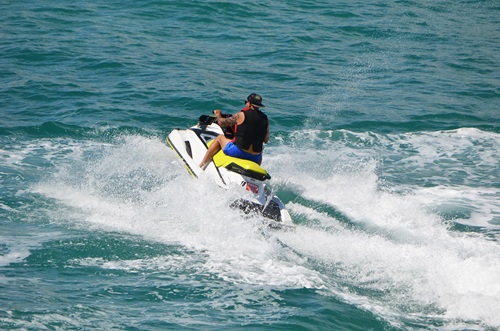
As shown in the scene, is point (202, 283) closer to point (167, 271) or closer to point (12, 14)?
point (167, 271)

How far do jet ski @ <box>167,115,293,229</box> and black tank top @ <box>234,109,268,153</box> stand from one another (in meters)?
0.25

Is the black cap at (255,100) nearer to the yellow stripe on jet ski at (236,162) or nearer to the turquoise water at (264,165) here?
the yellow stripe on jet ski at (236,162)

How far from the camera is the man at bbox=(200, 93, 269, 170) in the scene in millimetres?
10781

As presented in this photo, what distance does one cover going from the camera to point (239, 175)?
10.7 metres

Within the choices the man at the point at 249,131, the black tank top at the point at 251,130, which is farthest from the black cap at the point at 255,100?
the black tank top at the point at 251,130

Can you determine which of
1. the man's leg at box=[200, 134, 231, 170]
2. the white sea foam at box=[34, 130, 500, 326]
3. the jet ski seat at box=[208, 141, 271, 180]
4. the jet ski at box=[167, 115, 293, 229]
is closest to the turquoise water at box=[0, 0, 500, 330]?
the white sea foam at box=[34, 130, 500, 326]

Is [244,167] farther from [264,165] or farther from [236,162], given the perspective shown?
[264,165]

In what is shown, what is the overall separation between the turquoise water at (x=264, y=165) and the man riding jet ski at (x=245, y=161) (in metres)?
0.30

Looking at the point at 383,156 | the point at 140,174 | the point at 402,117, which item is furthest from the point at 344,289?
the point at 402,117

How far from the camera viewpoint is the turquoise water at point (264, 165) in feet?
26.2

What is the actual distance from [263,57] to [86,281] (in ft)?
41.9

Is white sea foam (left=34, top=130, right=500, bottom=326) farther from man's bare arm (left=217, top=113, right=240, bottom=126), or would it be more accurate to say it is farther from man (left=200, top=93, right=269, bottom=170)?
man's bare arm (left=217, top=113, right=240, bottom=126)

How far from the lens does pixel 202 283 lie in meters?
8.35

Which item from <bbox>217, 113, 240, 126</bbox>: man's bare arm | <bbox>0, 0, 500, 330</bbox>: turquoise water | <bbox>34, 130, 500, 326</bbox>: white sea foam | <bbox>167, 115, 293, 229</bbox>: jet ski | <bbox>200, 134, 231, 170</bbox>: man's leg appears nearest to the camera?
<bbox>0, 0, 500, 330</bbox>: turquoise water
